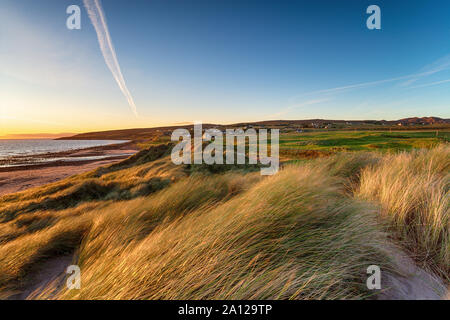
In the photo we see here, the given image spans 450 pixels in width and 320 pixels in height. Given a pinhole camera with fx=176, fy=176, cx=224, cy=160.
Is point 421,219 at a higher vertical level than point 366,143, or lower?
lower

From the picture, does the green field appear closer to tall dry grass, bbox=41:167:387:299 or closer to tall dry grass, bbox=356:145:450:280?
tall dry grass, bbox=356:145:450:280

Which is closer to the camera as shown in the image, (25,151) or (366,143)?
(366,143)

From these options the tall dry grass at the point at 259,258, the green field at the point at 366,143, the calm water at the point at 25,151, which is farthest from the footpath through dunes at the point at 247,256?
the calm water at the point at 25,151

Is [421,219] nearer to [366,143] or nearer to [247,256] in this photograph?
[247,256]

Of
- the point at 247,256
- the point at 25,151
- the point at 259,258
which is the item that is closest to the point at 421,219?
the point at 259,258

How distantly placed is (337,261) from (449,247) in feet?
4.29

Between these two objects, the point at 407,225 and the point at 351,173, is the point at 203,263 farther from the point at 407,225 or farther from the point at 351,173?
the point at 351,173

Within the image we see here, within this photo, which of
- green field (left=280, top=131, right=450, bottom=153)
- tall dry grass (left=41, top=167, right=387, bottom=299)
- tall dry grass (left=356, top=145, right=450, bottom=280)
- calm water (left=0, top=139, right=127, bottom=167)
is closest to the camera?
tall dry grass (left=41, top=167, right=387, bottom=299)

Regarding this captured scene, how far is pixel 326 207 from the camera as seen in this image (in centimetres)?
244

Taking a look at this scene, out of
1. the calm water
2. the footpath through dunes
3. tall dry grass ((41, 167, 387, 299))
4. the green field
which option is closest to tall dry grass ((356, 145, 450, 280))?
the footpath through dunes

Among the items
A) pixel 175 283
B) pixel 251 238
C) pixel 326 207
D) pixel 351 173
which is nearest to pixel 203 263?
pixel 175 283

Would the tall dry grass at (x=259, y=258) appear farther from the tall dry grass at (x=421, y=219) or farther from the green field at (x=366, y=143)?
the green field at (x=366, y=143)
